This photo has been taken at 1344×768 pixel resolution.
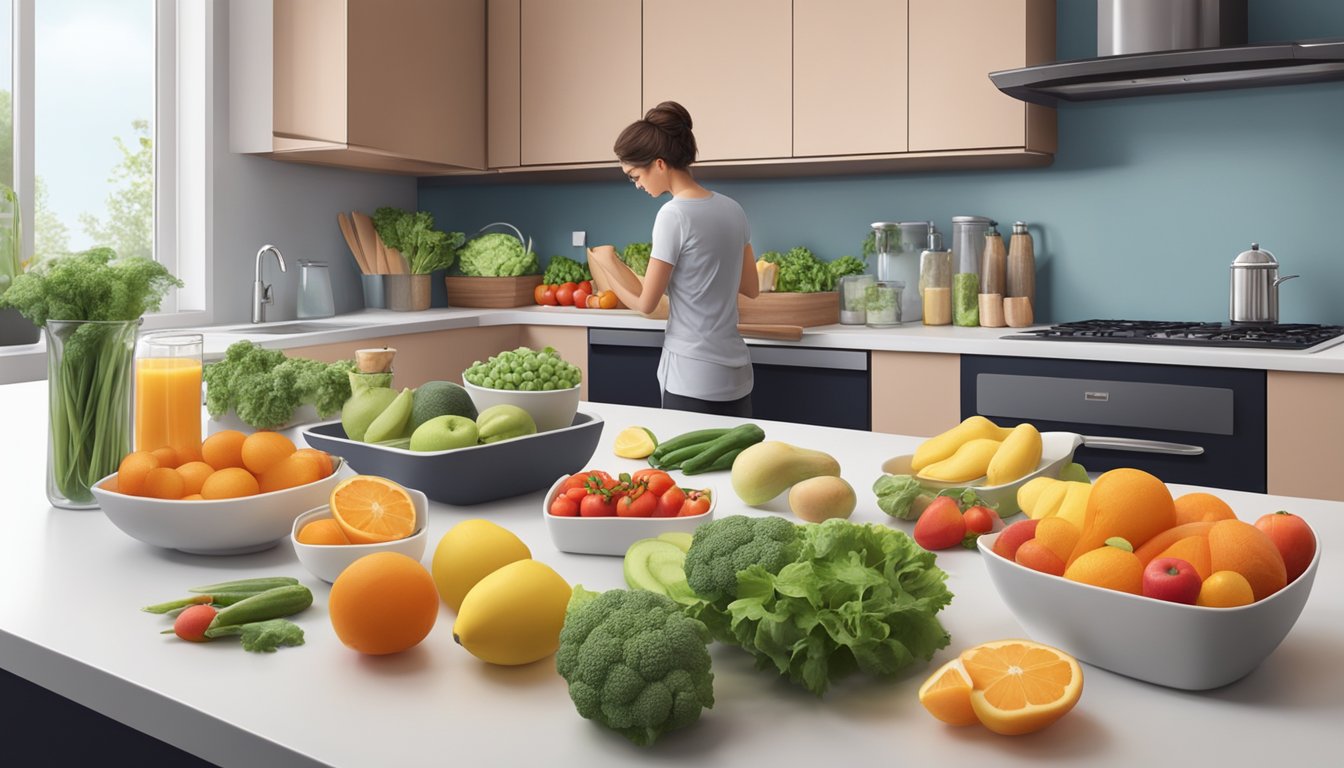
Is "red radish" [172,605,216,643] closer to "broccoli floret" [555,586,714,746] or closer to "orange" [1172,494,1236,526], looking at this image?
"broccoli floret" [555,586,714,746]

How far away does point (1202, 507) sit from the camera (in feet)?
3.09

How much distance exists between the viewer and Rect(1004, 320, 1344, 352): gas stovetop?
9.36ft

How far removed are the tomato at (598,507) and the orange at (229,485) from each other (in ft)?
1.12

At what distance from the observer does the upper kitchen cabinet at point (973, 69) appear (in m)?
3.46

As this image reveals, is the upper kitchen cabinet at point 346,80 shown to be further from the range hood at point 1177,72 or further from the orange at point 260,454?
the orange at point 260,454

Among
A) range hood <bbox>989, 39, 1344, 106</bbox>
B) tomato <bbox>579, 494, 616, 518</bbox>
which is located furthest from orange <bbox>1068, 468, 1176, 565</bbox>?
range hood <bbox>989, 39, 1344, 106</bbox>

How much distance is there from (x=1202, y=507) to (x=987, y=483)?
0.36 metres

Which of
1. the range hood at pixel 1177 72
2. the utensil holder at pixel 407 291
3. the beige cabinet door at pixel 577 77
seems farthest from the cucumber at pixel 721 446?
the utensil holder at pixel 407 291

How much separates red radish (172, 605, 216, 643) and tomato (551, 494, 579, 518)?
0.36 metres

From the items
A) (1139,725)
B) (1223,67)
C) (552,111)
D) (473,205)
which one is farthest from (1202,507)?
(473,205)

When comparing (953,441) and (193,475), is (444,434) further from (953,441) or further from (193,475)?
(953,441)

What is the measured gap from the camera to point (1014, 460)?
1.28 m

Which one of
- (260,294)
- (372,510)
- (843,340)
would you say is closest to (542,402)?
(372,510)

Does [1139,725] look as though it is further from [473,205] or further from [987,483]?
[473,205]
